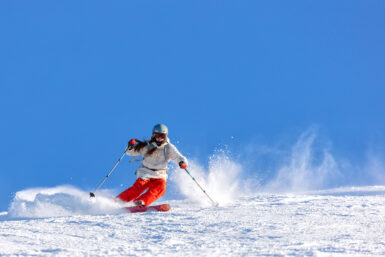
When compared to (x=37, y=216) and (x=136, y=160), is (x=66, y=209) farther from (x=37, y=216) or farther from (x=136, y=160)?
(x=136, y=160)

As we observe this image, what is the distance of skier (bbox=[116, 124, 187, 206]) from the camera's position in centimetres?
830

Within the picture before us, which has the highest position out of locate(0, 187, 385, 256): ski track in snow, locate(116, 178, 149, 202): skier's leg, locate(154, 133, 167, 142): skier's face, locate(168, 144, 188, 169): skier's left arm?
locate(154, 133, 167, 142): skier's face

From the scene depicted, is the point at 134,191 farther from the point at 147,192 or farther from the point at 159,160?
the point at 159,160

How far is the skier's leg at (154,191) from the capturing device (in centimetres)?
800

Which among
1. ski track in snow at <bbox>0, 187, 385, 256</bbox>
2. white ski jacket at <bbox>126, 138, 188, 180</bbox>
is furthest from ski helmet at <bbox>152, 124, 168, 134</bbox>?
ski track in snow at <bbox>0, 187, 385, 256</bbox>

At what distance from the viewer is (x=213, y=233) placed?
5.34 meters

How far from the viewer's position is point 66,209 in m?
7.81

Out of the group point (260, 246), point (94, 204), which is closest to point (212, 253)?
point (260, 246)

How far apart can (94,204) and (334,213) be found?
4107 millimetres

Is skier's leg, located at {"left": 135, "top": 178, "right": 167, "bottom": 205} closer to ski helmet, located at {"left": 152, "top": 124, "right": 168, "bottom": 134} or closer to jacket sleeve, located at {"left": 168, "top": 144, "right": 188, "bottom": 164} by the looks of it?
jacket sleeve, located at {"left": 168, "top": 144, "right": 188, "bottom": 164}

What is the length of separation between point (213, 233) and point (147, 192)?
2990mm

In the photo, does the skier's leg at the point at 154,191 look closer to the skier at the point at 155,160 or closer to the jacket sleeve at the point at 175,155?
the skier at the point at 155,160

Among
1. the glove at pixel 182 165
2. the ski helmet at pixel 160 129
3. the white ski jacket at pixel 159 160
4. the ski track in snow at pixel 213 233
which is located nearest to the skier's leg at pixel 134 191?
the white ski jacket at pixel 159 160

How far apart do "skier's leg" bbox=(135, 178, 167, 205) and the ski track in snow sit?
122cm
